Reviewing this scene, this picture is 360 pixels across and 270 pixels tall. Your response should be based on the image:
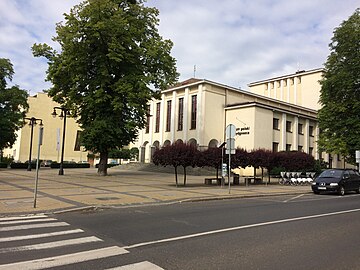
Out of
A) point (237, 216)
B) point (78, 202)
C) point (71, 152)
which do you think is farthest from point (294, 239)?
point (71, 152)

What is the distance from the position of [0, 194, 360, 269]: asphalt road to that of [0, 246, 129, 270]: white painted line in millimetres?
193

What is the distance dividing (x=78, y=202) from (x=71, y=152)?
226 feet

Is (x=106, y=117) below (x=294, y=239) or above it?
above

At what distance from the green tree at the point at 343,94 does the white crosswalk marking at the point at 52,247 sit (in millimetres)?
33135

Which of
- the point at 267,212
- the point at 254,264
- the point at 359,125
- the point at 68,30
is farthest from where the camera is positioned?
the point at 359,125

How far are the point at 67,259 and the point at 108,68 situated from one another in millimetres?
26417

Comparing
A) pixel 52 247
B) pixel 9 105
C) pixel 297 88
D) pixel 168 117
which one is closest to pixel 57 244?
pixel 52 247

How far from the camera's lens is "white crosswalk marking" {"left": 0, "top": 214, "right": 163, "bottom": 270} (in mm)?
5504

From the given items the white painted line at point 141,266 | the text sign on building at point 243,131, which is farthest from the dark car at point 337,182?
the text sign on building at point 243,131

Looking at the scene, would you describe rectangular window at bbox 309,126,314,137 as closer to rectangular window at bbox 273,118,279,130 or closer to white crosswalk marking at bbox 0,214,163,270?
rectangular window at bbox 273,118,279,130

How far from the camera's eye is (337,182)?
2048 cm

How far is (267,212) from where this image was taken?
1201cm

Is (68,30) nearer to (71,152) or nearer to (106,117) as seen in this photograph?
(106,117)

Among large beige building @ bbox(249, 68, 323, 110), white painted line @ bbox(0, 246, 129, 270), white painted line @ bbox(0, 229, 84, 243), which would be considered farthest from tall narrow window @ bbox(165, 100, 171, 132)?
white painted line @ bbox(0, 246, 129, 270)
